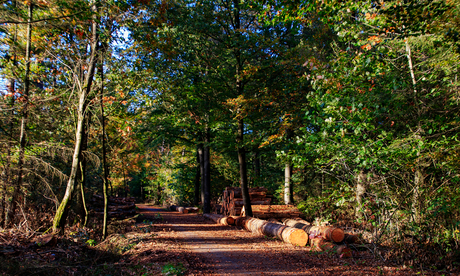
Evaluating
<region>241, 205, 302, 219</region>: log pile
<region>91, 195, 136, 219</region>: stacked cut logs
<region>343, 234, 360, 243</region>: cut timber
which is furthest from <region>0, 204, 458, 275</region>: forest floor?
<region>91, 195, 136, 219</region>: stacked cut logs

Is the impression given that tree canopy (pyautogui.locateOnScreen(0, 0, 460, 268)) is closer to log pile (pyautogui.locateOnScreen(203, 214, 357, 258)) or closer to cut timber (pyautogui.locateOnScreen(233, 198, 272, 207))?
log pile (pyautogui.locateOnScreen(203, 214, 357, 258))

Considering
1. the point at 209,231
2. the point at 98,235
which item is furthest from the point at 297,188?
the point at 98,235

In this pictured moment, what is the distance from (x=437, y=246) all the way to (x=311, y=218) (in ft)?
21.5

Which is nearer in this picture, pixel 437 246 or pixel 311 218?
pixel 437 246

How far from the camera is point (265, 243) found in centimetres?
892

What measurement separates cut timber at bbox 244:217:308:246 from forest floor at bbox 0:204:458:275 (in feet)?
0.71

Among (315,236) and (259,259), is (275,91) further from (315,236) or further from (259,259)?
(259,259)

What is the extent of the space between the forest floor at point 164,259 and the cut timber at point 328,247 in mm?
174

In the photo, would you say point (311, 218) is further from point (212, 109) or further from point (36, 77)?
point (36, 77)

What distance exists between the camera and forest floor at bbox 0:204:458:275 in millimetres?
5172

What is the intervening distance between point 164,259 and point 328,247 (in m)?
4.32

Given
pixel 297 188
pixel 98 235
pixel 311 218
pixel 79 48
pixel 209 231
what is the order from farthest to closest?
1. pixel 297 188
2. pixel 311 218
3. pixel 209 231
4. pixel 98 235
5. pixel 79 48

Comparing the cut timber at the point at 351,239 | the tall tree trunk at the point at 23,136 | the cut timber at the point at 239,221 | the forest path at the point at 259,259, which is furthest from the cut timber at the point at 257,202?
the tall tree trunk at the point at 23,136

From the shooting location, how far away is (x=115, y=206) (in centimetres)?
1377
